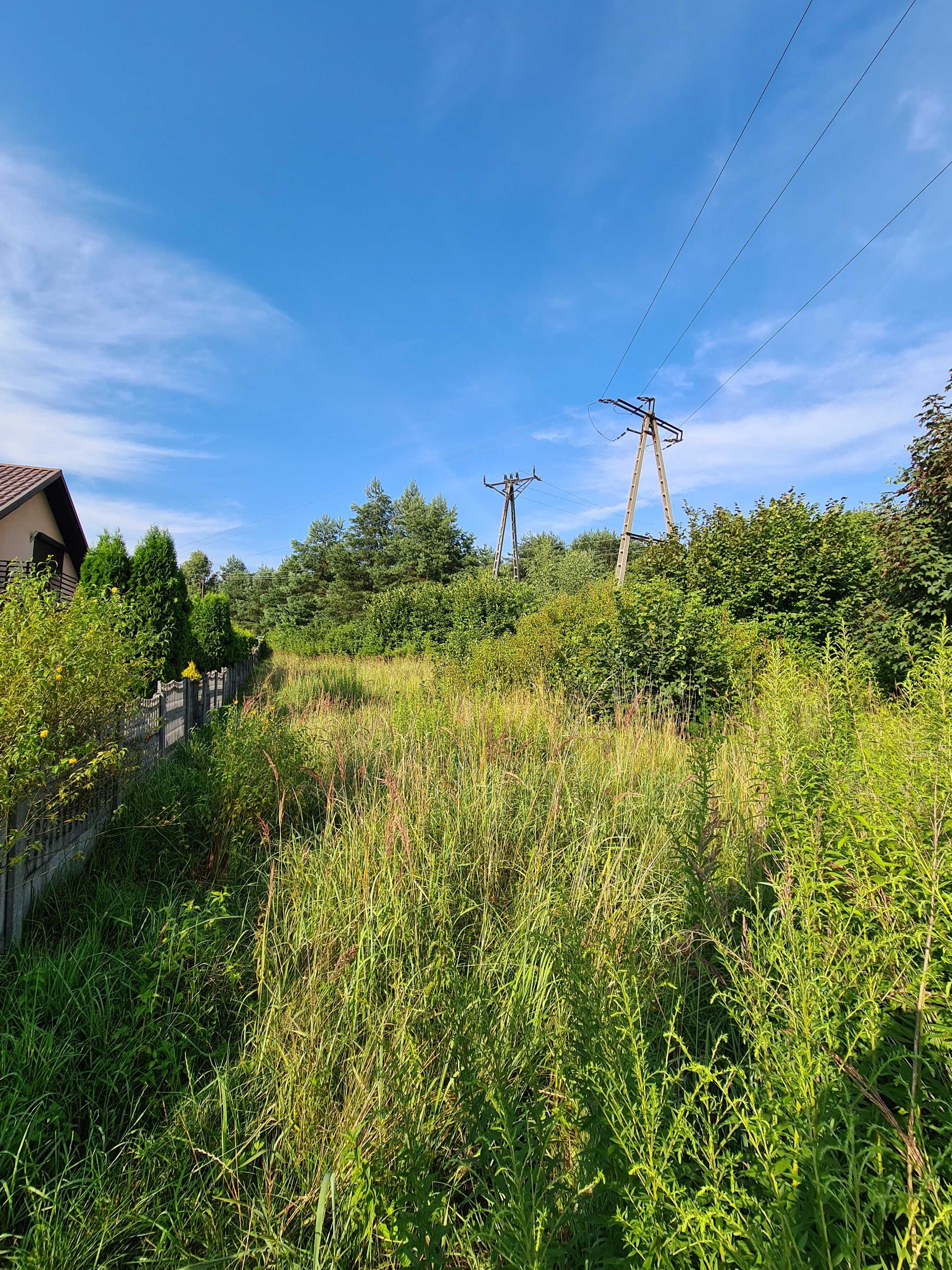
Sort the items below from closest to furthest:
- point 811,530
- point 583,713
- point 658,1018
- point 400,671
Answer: point 658,1018
point 583,713
point 811,530
point 400,671

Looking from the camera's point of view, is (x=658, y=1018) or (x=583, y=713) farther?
(x=583, y=713)

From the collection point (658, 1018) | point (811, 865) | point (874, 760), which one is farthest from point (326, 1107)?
point (874, 760)

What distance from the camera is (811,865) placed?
1859mm

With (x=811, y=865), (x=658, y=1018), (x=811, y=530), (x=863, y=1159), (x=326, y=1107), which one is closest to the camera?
(x=863, y=1159)

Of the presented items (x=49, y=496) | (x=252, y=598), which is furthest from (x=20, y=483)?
(x=252, y=598)

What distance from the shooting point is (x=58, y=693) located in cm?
319

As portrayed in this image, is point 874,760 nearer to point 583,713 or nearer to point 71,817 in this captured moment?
point 583,713

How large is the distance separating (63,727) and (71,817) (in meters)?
0.49

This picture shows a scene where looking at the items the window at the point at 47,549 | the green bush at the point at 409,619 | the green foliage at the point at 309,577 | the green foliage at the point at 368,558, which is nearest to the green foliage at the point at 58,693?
the window at the point at 47,549

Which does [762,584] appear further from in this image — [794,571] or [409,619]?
[409,619]

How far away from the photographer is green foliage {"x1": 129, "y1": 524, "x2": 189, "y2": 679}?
7871mm

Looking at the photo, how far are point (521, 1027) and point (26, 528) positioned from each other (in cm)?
1945

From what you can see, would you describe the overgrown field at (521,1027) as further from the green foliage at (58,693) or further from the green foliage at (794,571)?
the green foliage at (794,571)

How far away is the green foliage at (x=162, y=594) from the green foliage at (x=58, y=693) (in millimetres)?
3971
